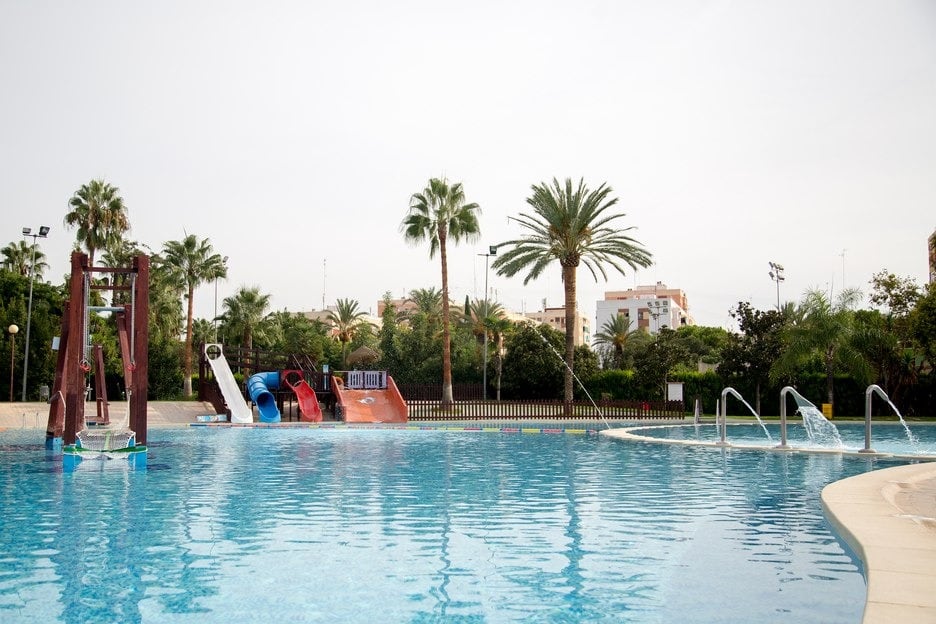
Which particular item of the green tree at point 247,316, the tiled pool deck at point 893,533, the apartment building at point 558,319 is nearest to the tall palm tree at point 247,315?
the green tree at point 247,316

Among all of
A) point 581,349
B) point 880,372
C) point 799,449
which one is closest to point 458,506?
point 799,449

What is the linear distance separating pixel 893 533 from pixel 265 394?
3031 centimetres

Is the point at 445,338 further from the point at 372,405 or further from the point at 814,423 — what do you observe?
the point at 814,423

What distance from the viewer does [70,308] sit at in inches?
738

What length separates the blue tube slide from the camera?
33719mm

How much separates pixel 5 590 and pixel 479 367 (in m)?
56.5

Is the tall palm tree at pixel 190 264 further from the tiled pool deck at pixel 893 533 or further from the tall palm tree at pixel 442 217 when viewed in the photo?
the tiled pool deck at pixel 893 533

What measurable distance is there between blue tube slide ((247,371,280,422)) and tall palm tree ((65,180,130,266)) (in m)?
18.0

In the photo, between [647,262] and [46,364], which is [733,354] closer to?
[647,262]

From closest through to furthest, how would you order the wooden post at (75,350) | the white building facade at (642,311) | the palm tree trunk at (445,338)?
the wooden post at (75,350), the palm tree trunk at (445,338), the white building facade at (642,311)

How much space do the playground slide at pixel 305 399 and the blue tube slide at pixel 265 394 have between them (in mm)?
963

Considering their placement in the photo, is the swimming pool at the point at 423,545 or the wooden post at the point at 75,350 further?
the wooden post at the point at 75,350

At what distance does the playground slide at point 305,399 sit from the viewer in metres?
34.9

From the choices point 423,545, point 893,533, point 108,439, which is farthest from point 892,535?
point 108,439
